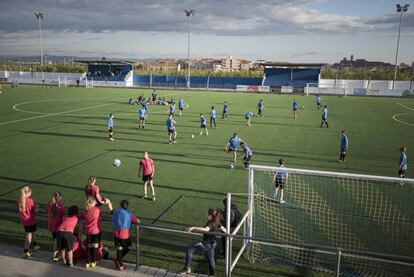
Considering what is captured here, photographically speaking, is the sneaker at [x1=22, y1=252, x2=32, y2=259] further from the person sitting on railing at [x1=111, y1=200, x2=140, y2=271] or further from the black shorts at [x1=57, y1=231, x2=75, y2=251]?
the person sitting on railing at [x1=111, y1=200, x2=140, y2=271]

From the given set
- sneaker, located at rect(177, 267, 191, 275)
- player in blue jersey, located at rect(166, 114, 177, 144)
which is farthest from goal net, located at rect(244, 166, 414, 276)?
player in blue jersey, located at rect(166, 114, 177, 144)

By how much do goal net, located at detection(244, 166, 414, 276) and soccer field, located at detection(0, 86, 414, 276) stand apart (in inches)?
44.6

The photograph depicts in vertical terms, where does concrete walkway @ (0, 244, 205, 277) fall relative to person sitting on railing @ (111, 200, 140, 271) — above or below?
below

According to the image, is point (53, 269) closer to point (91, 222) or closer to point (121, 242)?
point (91, 222)

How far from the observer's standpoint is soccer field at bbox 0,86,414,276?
11.8m

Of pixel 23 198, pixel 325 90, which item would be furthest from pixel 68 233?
pixel 325 90

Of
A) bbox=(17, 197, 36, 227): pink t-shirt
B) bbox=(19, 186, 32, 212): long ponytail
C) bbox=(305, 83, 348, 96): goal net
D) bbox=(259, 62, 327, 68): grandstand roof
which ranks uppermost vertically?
bbox=(259, 62, 327, 68): grandstand roof

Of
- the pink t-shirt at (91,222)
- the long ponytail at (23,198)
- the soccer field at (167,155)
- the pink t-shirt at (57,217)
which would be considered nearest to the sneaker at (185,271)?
the soccer field at (167,155)

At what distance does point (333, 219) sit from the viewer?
38.8ft

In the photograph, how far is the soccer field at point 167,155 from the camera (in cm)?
1184

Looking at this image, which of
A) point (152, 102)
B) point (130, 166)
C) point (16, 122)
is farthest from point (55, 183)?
point (152, 102)

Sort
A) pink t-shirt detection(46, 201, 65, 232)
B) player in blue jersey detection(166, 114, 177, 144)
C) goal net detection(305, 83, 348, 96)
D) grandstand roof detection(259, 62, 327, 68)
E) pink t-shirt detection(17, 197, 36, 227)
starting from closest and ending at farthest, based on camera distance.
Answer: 1. pink t-shirt detection(46, 201, 65, 232)
2. pink t-shirt detection(17, 197, 36, 227)
3. player in blue jersey detection(166, 114, 177, 144)
4. goal net detection(305, 83, 348, 96)
5. grandstand roof detection(259, 62, 327, 68)

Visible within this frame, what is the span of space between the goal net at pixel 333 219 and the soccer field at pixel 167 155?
113cm

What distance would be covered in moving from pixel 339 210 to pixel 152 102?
34.6m
